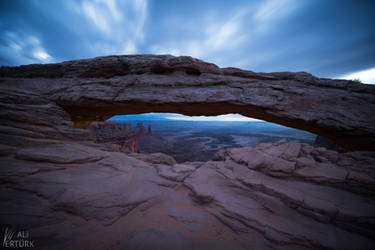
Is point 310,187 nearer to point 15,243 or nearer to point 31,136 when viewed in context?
point 15,243

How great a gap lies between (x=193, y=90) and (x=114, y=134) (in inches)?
552

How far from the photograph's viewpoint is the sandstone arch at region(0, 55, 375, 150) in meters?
4.79

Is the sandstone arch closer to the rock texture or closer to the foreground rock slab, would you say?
the rock texture

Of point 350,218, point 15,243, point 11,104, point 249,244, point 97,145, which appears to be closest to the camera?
point 15,243

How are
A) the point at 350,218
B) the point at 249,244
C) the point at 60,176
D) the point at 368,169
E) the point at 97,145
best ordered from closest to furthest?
the point at 249,244 → the point at 350,218 → the point at 60,176 → the point at 368,169 → the point at 97,145

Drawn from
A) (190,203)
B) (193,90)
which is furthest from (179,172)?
(193,90)

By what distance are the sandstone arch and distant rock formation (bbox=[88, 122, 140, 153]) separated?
8.17 metres

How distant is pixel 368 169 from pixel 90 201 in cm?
699

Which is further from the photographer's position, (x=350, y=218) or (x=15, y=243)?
(x=350, y=218)

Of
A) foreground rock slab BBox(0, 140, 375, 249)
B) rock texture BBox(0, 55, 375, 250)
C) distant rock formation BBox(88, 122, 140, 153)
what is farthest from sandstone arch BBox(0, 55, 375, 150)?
distant rock formation BBox(88, 122, 140, 153)

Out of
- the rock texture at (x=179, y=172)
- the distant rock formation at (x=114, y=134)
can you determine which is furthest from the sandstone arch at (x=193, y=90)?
the distant rock formation at (x=114, y=134)

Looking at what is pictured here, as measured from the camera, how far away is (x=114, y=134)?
50.0 feet

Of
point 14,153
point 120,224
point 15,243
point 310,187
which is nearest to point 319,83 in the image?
point 310,187

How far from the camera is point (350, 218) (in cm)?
228
